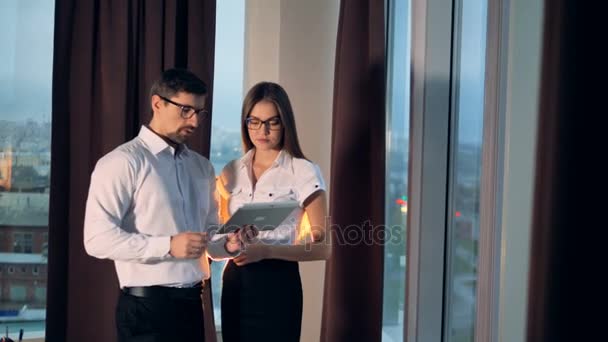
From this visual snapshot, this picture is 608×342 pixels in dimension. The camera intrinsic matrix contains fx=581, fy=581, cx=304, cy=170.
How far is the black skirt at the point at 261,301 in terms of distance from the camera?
2.02 m

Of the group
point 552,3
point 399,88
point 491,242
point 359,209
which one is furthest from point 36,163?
point 552,3

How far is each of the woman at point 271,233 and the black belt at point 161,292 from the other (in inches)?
8.8

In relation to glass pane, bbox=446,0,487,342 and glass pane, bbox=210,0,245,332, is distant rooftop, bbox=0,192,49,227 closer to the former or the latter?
glass pane, bbox=210,0,245,332

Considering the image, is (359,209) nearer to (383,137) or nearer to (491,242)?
(383,137)

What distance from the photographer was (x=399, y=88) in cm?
308

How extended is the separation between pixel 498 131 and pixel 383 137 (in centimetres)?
85

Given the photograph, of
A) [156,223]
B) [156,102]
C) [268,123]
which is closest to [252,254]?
[156,223]

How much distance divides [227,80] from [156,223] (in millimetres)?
1565

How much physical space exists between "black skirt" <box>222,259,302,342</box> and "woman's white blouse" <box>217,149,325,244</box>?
0.12m

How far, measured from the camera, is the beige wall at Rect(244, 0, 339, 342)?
3115 millimetres

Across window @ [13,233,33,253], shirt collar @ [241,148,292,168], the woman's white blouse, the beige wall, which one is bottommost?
window @ [13,233,33,253]

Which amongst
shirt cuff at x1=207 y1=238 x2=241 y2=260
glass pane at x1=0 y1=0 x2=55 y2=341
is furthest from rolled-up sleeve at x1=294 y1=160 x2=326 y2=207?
glass pane at x1=0 y1=0 x2=55 y2=341

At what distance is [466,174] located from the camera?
96.1 inches

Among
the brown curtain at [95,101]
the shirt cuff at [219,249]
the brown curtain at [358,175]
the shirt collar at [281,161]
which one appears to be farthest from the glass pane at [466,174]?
the brown curtain at [95,101]
